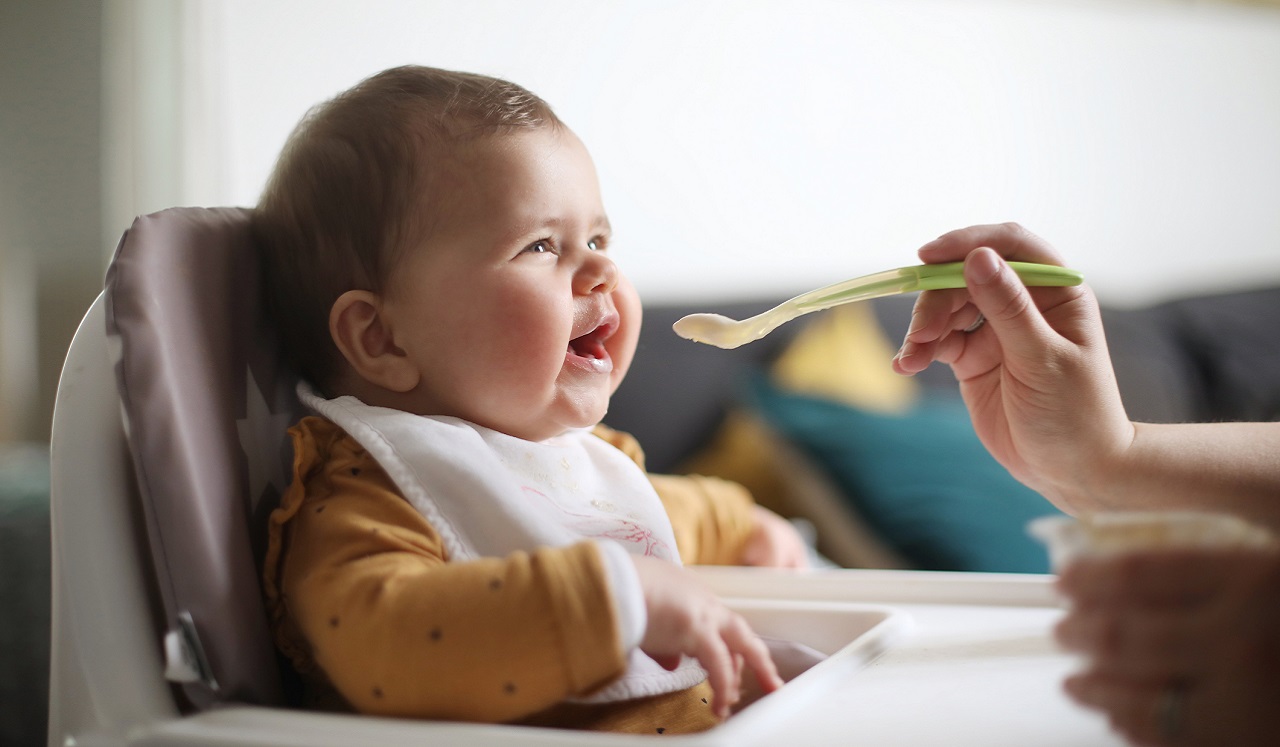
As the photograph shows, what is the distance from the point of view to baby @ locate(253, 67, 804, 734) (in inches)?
17.2

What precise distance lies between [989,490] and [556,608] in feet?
3.66

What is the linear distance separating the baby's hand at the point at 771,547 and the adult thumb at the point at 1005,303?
11.0 inches

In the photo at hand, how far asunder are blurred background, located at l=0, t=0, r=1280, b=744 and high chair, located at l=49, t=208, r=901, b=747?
55 centimetres

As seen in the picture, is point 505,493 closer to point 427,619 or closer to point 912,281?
point 427,619

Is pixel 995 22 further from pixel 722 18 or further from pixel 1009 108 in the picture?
pixel 722 18

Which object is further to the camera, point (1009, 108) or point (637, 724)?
point (1009, 108)

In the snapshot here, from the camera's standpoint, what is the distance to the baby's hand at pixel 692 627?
45 cm

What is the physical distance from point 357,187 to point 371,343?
96 millimetres

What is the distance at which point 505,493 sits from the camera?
1.79ft

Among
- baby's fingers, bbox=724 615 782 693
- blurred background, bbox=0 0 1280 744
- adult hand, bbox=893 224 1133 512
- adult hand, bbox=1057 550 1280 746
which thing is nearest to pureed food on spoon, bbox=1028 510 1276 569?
adult hand, bbox=1057 550 1280 746

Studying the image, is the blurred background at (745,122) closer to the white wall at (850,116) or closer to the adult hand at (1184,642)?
the white wall at (850,116)

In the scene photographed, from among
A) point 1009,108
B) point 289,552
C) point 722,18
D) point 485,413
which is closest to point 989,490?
point 1009,108

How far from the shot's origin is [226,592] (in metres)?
0.49

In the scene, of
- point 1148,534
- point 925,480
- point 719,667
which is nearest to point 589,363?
point 719,667
